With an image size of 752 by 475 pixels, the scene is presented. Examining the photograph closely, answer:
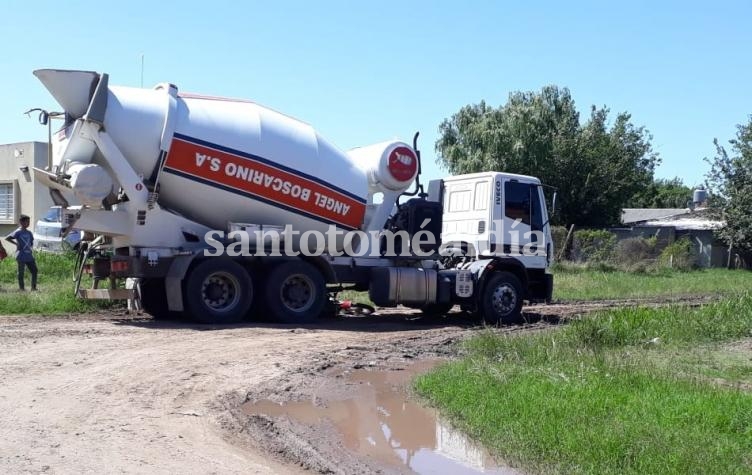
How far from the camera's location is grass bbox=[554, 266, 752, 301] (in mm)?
23000

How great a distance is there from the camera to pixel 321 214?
1448cm

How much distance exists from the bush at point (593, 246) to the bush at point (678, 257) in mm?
3079

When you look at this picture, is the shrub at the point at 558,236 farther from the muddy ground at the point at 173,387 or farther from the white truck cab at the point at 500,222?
the muddy ground at the point at 173,387

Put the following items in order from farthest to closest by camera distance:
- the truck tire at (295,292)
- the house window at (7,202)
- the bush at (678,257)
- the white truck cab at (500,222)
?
the bush at (678,257) → the house window at (7,202) → the white truck cab at (500,222) → the truck tire at (295,292)

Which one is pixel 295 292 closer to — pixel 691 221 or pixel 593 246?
pixel 593 246

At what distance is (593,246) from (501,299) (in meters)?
19.9

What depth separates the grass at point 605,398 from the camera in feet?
19.4

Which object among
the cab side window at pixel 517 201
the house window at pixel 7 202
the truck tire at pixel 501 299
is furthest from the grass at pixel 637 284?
the house window at pixel 7 202

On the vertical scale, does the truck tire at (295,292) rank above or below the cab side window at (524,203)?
below

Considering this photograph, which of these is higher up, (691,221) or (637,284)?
(691,221)

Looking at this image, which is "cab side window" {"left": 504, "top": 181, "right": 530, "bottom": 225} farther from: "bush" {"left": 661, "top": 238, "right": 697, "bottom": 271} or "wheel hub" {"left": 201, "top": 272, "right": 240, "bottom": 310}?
"bush" {"left": 661, "top": 238, "right": 697, "bottom": 271}

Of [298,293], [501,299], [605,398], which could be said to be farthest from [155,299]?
[605,398]

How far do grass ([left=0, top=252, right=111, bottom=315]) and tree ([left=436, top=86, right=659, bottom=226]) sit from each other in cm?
2848

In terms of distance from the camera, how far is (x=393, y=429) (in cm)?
740
